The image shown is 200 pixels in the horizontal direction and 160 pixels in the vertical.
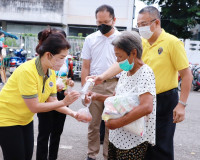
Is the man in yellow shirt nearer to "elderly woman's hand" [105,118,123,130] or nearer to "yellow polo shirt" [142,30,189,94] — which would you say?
"yellow polo shirt" [142,30,189,94]

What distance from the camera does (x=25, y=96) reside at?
194 centimetres

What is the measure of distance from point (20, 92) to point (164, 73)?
1.28m

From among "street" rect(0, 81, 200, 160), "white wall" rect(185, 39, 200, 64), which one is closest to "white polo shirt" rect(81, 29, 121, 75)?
"street" rect(0, 81, 200, 160)

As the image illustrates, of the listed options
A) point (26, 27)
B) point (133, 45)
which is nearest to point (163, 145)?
point (133, 45)

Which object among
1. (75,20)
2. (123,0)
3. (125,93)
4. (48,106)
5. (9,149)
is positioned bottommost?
(9,149)

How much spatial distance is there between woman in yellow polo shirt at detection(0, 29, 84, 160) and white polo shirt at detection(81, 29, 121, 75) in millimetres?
1205

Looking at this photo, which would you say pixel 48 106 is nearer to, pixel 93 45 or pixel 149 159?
pixel 149 159

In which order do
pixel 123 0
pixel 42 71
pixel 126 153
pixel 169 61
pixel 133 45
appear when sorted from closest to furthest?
pixel 133 45, pixel 126 153, pixel 42 71, pixel 169 61, pixel 123 0

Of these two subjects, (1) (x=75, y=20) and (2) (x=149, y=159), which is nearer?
(2) (x=149, y=159)

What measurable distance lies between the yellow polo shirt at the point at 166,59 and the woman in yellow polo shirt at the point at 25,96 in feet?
2.67

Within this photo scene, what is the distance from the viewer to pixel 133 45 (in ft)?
5.95

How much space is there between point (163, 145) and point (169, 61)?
0.81 m

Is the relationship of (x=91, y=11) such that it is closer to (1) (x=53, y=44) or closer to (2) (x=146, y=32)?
(2) (x=146, y=32)

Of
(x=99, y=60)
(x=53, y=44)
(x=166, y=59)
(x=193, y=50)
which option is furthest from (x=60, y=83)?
(x=193, y=50)
